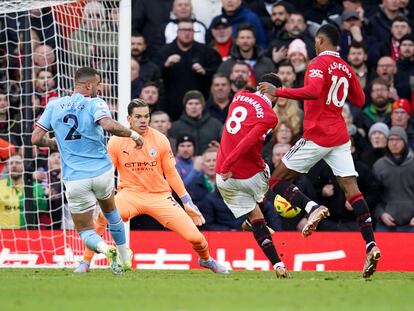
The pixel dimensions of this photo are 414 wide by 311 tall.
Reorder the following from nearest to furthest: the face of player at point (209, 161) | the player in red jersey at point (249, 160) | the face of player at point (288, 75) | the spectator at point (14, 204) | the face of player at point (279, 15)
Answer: the player in red jersey at point (249, 160), the spectator at point (14, 204), the face of player at point (209, 161), the face of player at point (288, 75), the face of player at point (279, 15)

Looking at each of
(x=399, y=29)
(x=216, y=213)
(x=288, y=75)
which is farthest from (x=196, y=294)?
(x=399, y=29)

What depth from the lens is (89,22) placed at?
1709cm

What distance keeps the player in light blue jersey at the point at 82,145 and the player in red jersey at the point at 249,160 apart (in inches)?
40.6

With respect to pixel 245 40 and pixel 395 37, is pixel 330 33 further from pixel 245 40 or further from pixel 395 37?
pixel 395 37

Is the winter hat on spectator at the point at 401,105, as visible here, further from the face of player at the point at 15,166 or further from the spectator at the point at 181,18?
the face of player at the point at 15,166

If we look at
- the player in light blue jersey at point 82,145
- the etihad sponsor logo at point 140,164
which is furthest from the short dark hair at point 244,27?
the player in light blue jersey at point 82,145

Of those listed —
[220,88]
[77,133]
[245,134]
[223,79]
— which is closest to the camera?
[245,134]

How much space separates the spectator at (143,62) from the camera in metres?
19.5

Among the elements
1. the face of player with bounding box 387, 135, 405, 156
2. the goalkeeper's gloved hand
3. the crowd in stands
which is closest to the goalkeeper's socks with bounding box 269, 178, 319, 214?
the goalkeeper's gloved hand

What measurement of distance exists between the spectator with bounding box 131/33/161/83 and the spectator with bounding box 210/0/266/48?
1621 mm

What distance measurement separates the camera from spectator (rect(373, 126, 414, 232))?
1752 centimetres

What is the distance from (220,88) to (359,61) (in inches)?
93.8

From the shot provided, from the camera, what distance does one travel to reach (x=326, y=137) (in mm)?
12883

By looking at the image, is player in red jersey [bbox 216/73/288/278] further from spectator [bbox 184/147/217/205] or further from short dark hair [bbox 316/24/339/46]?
spectator [bbox 184/147/217/205]
